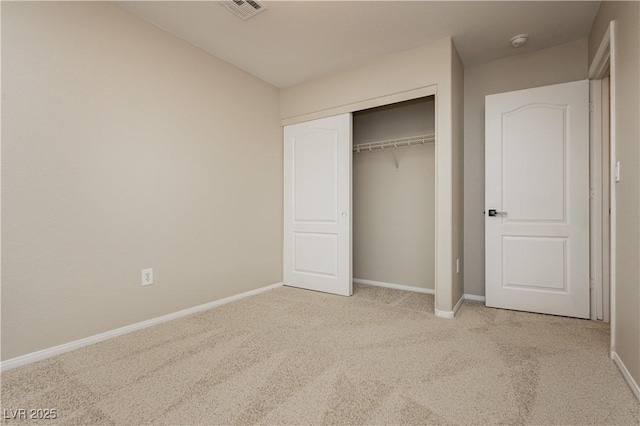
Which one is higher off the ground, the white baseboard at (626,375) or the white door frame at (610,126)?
the white door frame at (610,126)

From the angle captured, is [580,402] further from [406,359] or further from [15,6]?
[15,6]

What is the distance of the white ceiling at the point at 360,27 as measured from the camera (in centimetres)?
226

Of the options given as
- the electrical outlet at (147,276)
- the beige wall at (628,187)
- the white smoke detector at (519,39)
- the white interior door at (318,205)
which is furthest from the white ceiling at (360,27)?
the electrical outlet at (147,276)

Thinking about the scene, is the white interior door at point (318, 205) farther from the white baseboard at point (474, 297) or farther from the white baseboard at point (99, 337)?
the white baseboard at point (474, 297)

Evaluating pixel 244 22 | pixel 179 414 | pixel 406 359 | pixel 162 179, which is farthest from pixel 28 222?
pixel 406 359

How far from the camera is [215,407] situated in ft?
4.59

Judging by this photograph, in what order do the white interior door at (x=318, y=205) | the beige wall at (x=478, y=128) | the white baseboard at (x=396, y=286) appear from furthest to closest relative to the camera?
the white baseboard at (x=396, y=286), the white interior door at (x=318, y=205), the beige wall at (x=478, y=128)

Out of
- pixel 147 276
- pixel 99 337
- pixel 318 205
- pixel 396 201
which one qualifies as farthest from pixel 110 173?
pixel 396 201

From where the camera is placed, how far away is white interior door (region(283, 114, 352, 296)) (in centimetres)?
330

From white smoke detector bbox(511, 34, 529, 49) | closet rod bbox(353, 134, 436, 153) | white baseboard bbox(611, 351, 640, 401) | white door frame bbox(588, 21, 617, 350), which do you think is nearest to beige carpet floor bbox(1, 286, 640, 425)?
white baseboard bbox(611, 351, 640, 401)

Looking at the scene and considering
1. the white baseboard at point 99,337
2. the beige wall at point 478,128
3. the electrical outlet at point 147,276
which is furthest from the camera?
the beige wall at point 478,128

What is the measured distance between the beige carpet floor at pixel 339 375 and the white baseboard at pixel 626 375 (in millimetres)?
35

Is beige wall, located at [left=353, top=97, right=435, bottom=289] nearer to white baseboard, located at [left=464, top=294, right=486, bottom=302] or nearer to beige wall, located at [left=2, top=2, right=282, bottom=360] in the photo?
white baseboard, located at [left=464, top=294, right=486, bottom=302]

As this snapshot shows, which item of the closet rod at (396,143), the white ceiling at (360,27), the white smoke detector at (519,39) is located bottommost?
the closet rod at (396,143)
